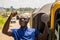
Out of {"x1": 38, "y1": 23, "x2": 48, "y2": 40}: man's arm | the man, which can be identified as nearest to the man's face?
the man

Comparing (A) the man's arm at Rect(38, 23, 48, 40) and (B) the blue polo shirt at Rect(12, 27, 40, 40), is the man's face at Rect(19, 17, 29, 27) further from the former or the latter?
(A) the man's arm at Rect(38, 23, 48, 40)

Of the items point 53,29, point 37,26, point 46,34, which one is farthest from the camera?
point 37,26

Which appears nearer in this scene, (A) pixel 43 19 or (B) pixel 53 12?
(B) pixel 53 12

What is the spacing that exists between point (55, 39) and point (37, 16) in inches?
55.8

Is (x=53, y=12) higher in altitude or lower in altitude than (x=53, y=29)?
higher

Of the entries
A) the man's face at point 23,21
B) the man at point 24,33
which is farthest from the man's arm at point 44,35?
the man's face at point 23,21

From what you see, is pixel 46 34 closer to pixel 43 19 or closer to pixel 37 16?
pixel 43 19

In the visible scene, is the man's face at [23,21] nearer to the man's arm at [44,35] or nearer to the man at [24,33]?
the man at [24,33]

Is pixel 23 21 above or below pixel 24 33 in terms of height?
above

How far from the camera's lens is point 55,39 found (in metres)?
3.82

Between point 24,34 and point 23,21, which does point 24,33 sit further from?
point 23,21

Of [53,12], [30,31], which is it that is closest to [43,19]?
[30,31]

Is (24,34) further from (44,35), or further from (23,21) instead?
(44,35)

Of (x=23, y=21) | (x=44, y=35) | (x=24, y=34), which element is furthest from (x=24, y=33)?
(x=44, y=35)
